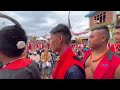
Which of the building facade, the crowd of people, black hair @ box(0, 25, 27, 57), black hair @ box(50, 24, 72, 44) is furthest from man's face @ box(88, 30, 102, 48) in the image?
black hair @ box(0, 25, 27, 57)

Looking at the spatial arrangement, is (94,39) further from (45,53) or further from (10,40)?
(10,40)

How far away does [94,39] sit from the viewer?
6.71ft

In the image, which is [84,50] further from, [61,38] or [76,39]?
[61,38]

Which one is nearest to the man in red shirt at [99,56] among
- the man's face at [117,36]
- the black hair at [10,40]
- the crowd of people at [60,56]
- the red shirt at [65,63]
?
the crowd of people at [60,56]

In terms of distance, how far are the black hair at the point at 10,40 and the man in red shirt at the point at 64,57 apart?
1.29 ft

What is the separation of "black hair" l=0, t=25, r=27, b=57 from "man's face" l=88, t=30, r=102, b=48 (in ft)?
2.82

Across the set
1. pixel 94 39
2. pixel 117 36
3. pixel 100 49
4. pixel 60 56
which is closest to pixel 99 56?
pixel 100 49

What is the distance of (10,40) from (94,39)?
94cm

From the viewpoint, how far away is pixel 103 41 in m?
2.05

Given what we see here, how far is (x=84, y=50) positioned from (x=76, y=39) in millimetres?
211

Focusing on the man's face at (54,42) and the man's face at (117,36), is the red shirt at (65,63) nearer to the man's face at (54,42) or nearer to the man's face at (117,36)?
the man's face at (54,42)
